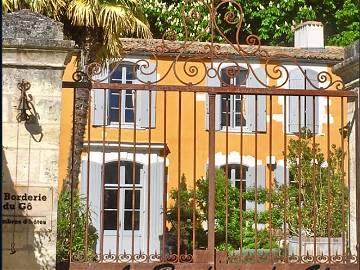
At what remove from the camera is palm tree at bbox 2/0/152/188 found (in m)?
11.8

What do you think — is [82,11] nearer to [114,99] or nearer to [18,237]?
[114,99]

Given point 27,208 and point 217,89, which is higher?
point 217,89

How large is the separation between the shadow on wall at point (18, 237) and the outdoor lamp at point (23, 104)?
400mm

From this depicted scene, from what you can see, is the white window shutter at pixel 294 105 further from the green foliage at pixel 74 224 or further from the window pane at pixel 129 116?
the green foliage at pixel 74 224

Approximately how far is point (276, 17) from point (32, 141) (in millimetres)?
16300

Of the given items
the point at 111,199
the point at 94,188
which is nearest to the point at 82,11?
the point at 94,188

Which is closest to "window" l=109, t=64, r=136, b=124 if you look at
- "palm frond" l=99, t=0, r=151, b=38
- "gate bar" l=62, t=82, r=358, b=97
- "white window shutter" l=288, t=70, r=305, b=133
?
"palm frond" l=99, t=0, r=151, b=38

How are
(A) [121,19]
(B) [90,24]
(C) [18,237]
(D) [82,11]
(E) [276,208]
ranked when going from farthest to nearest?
(E) [276,208] < (A) [121,19] < (B) [90,24] < (D) [82,11] < (C) [18,237]

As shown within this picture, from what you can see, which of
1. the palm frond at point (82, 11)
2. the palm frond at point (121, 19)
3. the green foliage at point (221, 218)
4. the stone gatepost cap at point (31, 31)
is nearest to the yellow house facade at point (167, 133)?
the green foliage at point (221, 218)

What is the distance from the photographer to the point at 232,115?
655 inches

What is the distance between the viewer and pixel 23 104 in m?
6.53

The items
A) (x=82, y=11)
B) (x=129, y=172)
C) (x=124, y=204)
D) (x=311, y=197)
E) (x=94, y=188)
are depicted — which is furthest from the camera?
(x=129, y=172)

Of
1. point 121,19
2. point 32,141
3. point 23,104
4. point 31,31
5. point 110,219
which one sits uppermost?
point 121,19

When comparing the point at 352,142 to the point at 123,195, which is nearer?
the point at 352,142
